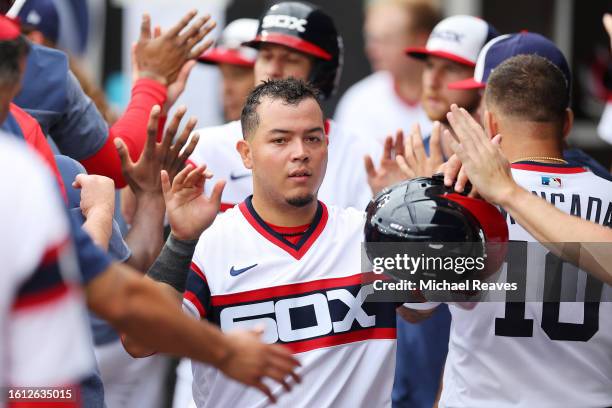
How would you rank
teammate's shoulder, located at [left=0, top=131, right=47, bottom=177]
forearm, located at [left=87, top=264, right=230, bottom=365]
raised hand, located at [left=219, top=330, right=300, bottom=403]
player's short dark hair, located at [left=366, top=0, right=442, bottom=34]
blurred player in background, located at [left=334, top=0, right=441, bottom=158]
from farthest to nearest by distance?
1. player's short dark hair, located at [left=366, top=0, right=442, bottom=34]
2. blurred player in background, located at [left=334, top=0, right=441, bottom=158]
3. raised hand, located at [left=219, top=330, right=300, bottom=403]
4. forearm, located at [left=87, top=264, right=230, bottom=365]
5. teammate's shoulder, located at [left=0, top=131, right=47, bottom=177]

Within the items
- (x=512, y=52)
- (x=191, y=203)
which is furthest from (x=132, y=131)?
(x=512, y=52)

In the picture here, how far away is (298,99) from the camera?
4.03m

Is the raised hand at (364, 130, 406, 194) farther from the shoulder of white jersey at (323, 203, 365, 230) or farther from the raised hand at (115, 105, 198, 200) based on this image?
the raised hand at (115, 105, 198, 200)

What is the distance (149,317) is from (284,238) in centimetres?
138

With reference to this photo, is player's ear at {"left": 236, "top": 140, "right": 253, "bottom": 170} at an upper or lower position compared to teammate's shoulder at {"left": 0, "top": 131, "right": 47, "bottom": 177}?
lower

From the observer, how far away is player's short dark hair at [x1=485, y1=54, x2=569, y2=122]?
4043 millimetres

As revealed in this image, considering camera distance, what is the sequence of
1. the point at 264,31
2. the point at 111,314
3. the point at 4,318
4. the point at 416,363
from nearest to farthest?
the point at 4,318, the point at 111,314, the point at 264,31, the point at 416,363

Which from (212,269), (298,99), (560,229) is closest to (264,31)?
(298,99)

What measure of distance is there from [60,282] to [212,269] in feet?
5.09

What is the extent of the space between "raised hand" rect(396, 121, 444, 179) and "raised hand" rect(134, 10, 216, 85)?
3.84 ft

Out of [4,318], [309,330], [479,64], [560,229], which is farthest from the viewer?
[479,64]

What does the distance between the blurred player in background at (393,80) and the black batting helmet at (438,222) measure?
4.38 meters

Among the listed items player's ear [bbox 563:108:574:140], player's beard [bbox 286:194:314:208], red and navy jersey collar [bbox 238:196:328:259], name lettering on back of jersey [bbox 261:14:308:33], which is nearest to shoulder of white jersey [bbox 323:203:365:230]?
red and navy jersey collar [bbox 238:196:328:259]

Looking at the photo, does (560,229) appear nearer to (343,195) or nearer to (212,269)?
(212,269)
